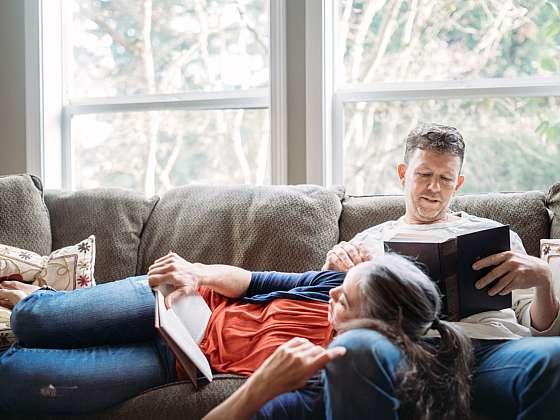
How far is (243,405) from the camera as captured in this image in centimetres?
158

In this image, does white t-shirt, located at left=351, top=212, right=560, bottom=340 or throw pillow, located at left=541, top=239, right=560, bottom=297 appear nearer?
white t-shirt, located at left=351, top=212, right=560, bottom=340

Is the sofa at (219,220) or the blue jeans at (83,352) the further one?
the sofa at (219,220)

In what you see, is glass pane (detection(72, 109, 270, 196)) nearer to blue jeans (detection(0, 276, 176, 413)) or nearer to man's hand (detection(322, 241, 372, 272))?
man's hand (detection(322, 241, 372, 272))

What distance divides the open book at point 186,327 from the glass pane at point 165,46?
155 cm

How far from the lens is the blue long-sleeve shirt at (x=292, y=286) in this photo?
82.0 inches

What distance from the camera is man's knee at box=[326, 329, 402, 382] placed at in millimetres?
1519

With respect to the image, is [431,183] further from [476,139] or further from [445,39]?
[445,39]

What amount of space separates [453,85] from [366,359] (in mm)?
1840

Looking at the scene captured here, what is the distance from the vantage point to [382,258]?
170 centimetres

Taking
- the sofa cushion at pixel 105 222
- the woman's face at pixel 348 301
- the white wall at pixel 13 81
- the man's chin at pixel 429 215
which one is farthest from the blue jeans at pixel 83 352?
the white wall at pixel 13 81

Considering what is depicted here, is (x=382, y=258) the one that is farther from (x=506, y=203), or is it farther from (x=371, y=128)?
(x=371, y=128)

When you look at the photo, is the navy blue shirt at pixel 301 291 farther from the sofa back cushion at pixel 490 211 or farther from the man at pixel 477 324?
the sofa back cushion at pixel 490 211

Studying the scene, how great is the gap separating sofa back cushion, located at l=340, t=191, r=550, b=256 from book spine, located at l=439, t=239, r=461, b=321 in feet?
2.08

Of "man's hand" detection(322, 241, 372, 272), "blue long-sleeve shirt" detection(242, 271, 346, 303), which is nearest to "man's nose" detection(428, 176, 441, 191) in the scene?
"man's hand" detection(322, 241, 372, 272)
